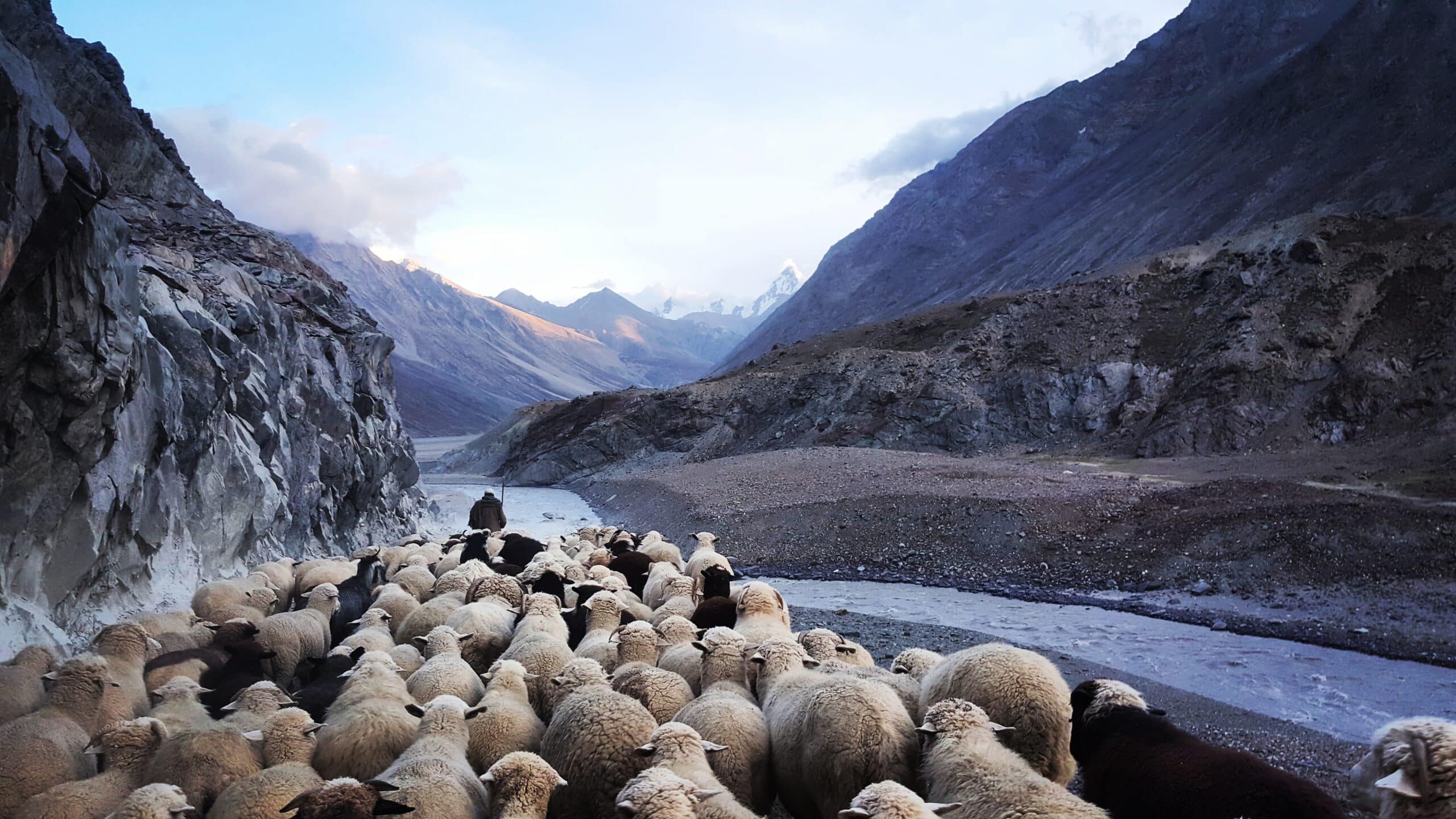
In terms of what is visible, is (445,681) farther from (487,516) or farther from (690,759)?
(487,516)

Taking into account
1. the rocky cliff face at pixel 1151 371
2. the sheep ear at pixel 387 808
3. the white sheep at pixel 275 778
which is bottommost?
the white sheep at pixel 275 778

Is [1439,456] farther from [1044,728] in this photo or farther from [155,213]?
[155,213]

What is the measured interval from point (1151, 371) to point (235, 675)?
3424cm

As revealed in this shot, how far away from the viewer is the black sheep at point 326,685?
623 cm

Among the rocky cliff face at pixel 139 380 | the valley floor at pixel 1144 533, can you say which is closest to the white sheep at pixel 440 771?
the rocky cliff face at pixel 139 380

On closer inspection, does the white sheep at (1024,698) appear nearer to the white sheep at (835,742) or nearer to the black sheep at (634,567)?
the white sheep at (835,742)

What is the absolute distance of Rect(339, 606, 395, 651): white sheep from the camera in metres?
7.51

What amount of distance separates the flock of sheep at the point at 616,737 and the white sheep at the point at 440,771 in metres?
0.02

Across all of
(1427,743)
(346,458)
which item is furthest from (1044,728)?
(346,458)

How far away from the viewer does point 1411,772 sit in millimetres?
3682

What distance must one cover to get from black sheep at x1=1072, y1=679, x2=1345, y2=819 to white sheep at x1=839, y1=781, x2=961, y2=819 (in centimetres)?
135

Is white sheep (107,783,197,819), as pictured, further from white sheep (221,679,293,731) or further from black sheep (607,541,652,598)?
black sheep (607,541,652,598)

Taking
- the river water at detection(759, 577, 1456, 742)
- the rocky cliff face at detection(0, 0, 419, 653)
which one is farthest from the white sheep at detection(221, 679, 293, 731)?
the river water at detection(759, 577, 1456, 742)

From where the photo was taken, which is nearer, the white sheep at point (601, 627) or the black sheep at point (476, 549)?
the white sheep at point (601, 627)
